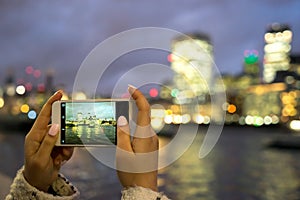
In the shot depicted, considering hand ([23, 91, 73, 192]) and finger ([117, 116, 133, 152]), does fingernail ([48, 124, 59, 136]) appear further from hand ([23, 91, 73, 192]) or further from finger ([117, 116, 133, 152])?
finger ([117, 116, 133, 152])

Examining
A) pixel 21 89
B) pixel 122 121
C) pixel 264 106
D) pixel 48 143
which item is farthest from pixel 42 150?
pixel 264 106

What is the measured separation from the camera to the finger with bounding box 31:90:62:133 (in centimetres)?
91

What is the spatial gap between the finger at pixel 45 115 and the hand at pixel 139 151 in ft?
0.55

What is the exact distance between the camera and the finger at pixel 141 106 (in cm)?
80

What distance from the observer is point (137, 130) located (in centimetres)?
81

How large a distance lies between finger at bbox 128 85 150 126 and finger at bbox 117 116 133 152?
2 centimetres

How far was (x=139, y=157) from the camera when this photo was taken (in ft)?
2.61

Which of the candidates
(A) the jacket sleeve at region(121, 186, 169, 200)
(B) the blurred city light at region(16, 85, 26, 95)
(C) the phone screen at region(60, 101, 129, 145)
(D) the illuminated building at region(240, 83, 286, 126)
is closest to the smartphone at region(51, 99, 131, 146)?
(C) the phone screen at region(60, 101, 129, 145)

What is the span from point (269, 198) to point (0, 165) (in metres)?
10.3

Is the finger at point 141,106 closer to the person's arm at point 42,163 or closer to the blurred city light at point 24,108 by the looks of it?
the person's arm at point 42,163

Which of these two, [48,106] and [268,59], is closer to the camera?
[48,106]

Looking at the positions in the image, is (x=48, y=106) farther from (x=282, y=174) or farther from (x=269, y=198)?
(x=282, y=174)

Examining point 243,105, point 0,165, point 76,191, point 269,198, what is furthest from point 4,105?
point 76,191

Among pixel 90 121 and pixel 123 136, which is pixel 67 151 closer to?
pixel 90 121
